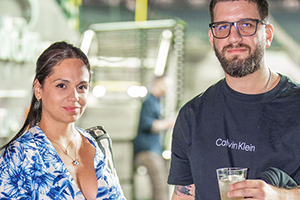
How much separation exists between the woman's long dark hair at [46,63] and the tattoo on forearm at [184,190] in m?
0.64

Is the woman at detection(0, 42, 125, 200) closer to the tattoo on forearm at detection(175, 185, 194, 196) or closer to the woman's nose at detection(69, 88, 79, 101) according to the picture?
the woman's nose at detection(69, 88, 79, 101)

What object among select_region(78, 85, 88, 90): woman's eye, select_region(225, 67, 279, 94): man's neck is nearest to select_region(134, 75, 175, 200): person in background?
select_region(78, 85, 88, 90): woman's eye

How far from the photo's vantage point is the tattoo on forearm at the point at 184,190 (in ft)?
5.31

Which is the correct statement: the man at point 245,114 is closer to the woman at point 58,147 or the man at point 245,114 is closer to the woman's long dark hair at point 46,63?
the woman at point 58,147

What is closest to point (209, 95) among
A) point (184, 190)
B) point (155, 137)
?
point (184, 190)

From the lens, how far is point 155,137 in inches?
157

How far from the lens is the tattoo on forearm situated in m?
1.62

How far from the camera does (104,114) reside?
4.07m

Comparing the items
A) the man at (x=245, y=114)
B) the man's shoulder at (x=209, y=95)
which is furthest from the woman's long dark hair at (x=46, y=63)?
the man at (x=245, y=114)

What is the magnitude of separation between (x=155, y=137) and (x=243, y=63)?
2681 millimetres

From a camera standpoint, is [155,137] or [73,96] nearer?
[73,96]

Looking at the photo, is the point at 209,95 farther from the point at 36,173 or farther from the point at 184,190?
the point at 36,173

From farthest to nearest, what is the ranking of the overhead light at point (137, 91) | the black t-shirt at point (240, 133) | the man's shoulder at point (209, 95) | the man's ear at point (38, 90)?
the overhead light at point (137, 91), the man's ear at point (38, 90), the man's shoulder at point (209, 95), the black t-shirt at point (240, 133)

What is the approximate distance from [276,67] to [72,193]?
2.92 metres
